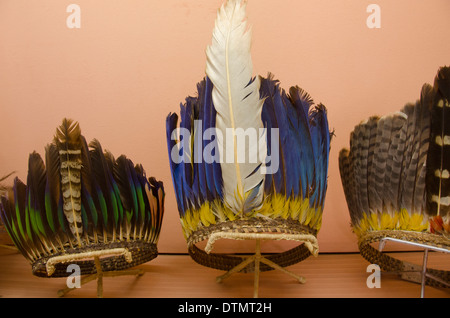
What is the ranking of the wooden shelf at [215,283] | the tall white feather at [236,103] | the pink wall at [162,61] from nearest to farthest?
1. the tall white feather at [236,103]
2. the wooden shelf at [215,283]
3. the pink wall at [162,61]

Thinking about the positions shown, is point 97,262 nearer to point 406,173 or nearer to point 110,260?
point 110,260

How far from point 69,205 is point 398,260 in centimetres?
83

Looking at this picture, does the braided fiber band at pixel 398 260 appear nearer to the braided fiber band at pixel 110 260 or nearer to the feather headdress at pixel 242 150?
the feather headdress at pixel 242 150

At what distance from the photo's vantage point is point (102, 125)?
4.00 ft

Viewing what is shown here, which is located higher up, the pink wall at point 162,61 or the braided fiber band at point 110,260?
the pink wall at point 162,61

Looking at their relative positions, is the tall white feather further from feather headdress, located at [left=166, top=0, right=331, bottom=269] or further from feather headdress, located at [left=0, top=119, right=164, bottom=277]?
feather headdress, located at [left=0, top=119, right=164, bottom=277]

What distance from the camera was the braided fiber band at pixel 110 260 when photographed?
878 millimetres

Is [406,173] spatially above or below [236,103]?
below

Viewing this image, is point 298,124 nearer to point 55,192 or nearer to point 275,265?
point 275,265

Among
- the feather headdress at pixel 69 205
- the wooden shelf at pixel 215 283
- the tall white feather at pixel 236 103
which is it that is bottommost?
the wooden shelf at pixel 215 283

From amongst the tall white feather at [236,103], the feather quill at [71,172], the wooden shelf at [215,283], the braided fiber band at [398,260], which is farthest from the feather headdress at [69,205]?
the braided fiber band at [398,260]

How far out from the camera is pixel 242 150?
84 centimetres

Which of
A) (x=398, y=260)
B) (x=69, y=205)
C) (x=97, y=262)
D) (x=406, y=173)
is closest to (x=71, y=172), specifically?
(x=69, y=205)
